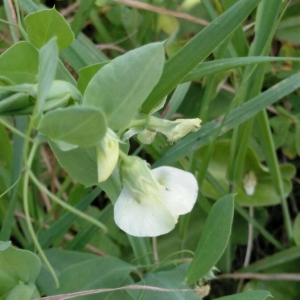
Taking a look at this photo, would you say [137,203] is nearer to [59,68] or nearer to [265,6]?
[59,68]

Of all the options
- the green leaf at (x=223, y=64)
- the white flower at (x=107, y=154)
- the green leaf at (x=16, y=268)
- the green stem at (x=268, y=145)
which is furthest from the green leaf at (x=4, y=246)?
the green stem at (x=268, y=145)

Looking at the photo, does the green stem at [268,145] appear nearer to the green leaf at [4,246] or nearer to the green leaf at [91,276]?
the green leaf at [91,276]

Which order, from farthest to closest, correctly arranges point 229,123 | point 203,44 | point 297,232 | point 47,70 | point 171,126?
point 297,232 < point 229,123 < point 203,44 < point 171,126 < point 47,70

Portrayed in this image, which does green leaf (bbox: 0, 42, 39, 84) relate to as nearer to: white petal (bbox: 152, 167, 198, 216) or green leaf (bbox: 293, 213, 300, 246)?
white petal (bbox: 152, 167, 198, 216)

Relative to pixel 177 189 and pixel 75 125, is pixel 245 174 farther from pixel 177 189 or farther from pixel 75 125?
pixel 75 125

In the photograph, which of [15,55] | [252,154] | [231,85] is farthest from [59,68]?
[231,85]

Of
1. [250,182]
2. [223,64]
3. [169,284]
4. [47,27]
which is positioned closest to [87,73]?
[47,27]
